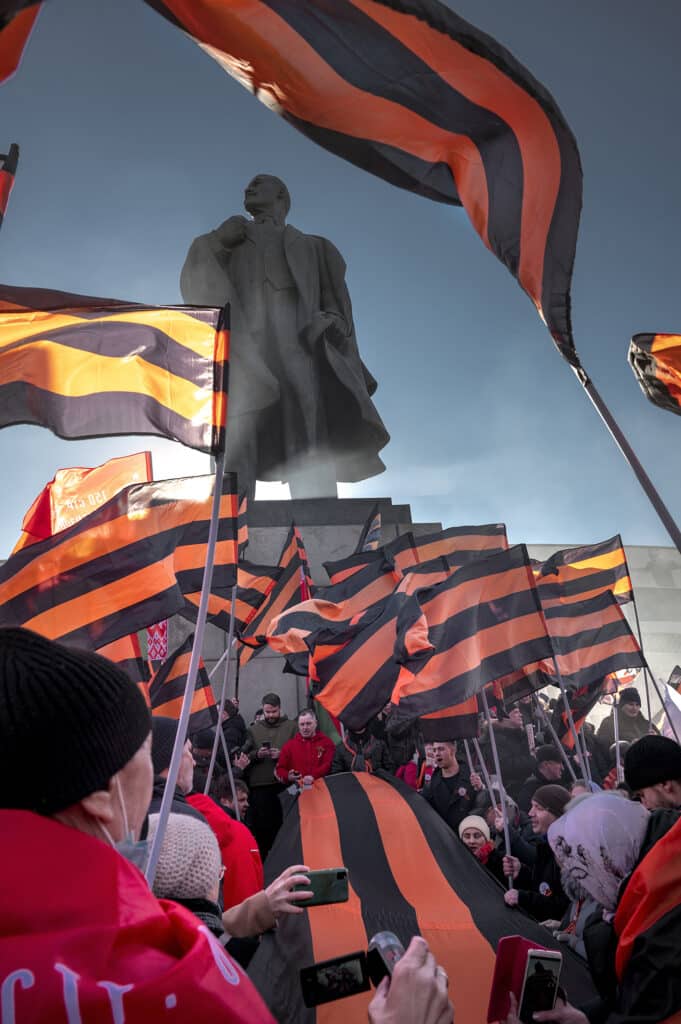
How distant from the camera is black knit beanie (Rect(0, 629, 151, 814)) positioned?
1.17 m

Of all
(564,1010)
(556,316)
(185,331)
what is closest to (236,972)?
(564,1010)

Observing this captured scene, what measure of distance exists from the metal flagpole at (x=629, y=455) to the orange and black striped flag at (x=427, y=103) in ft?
0.43

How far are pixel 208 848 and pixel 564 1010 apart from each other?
109 cm

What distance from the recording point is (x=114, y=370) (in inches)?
160

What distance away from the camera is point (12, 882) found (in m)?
1.05

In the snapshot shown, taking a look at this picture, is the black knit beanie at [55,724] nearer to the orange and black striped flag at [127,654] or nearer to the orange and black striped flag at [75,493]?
the orange and black striped flag at [127,654]

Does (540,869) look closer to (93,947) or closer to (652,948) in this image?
(652,948)

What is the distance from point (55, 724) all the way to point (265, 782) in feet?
24.6

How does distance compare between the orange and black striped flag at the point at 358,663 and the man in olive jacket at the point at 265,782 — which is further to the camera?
the man in olive jacket at the point at 265,782

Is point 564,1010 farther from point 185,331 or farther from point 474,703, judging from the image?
point 474,703

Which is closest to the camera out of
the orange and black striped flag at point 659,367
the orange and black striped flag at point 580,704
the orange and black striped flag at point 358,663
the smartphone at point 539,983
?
the smartphone at point 539,983

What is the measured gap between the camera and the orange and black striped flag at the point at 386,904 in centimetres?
321

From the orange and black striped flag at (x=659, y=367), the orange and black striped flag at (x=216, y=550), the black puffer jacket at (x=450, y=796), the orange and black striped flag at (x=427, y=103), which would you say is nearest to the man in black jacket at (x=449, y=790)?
the black puffer jacket at (x=450, y=796)

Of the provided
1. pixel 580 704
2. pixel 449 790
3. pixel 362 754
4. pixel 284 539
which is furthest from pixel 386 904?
pixel 284 539
